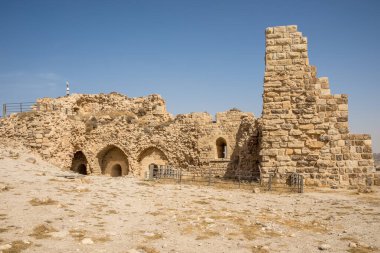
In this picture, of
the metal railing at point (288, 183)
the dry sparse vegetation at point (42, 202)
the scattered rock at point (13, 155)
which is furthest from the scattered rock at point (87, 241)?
the scattered rock at point (13, 155)

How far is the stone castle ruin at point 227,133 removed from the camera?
11703mm

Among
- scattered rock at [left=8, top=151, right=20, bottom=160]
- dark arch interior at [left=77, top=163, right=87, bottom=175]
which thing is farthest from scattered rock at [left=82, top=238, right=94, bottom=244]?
dark arch interior at [left=77, top=163, right=87, bottom=175]

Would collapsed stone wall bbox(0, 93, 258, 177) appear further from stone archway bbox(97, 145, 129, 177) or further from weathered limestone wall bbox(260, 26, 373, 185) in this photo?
weathered limestone wall bbox(260, 26, 373, 185)

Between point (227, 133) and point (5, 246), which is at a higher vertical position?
point (227, 133)

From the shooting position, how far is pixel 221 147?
78.7 ft

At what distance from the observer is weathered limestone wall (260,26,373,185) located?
11.6 metres

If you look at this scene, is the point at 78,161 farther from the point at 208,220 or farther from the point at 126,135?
the point at 208,220

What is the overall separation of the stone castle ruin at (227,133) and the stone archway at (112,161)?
75 millimetres

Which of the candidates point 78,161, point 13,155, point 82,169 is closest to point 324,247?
point 13,155

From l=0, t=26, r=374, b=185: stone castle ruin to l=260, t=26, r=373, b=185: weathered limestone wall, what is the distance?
0.03m

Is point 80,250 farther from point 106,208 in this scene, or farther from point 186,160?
point 186,160

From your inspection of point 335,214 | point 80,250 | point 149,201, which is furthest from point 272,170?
point 80,250

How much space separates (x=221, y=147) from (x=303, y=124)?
485 inches

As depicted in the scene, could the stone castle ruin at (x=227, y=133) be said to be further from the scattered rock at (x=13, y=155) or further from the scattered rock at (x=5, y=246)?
the scattered rock at (x=5, y=246)
